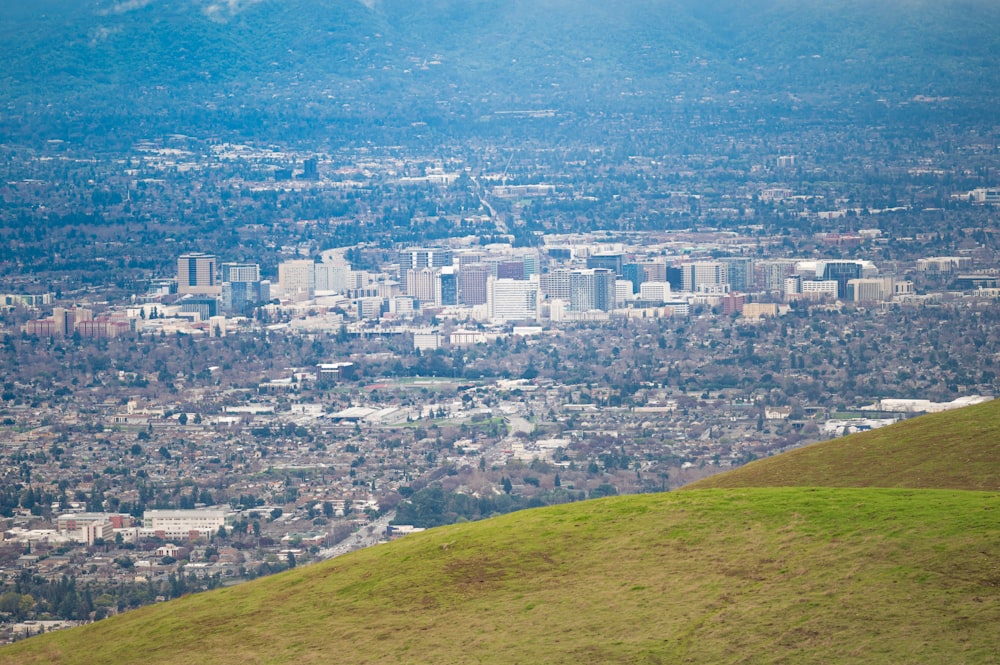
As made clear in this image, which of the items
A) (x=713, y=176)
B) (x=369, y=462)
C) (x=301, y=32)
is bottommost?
(x=369, y=462)

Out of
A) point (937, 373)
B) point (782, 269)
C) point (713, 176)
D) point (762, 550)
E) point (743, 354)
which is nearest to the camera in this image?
point (762, 550)

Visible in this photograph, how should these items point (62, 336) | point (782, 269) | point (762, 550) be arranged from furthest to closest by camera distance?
1. point (782, 269)
2. point (62, 336)
3. point (762, 550)

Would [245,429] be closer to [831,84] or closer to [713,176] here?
[713,176]

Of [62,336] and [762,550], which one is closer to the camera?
[762,550]

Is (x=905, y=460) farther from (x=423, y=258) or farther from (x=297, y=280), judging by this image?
(x=423, y=258)

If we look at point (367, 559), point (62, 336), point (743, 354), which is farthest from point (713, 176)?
point (367, 559)

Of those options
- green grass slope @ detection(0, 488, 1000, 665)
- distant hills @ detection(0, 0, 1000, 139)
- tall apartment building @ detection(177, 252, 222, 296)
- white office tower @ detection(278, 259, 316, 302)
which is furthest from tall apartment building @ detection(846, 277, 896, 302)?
green grass slope @ detection(0, 488, 1000, 665)
